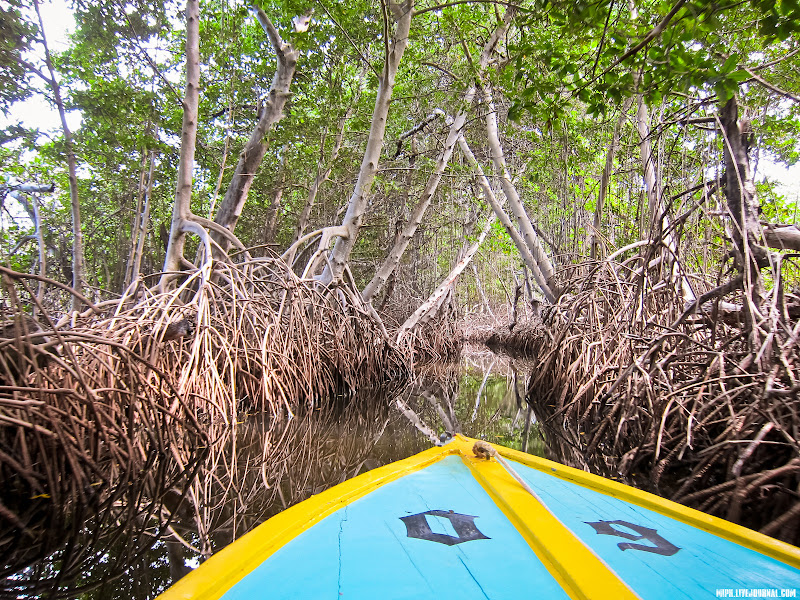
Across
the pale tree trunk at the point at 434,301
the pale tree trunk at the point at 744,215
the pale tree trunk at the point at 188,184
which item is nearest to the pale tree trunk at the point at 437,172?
the pale tree trunk at the point at 434,301

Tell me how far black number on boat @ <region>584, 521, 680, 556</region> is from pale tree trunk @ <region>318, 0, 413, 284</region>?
162 inches

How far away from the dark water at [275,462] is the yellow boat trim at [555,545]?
2.87 ft

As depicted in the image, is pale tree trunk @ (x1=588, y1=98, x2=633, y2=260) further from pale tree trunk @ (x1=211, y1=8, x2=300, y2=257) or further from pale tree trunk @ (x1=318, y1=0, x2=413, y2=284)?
pale tree trunk @ (x1=211, y1=8, x2=300, y2=257)

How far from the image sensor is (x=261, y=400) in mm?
3752

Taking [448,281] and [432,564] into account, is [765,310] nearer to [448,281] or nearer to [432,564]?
[432,564]

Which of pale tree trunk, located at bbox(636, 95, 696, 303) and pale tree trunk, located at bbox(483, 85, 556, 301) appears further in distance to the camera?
pale tree trunk, located at bbox(483, 85, 556, 301)

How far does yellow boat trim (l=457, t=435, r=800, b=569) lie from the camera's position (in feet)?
3.65

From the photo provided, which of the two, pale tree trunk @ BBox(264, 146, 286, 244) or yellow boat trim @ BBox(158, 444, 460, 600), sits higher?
pale tree trunk @ BBox(264, 146, 286, 244)

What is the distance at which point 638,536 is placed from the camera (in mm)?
1221

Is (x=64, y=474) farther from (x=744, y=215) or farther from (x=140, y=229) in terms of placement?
(x=140, y=229)

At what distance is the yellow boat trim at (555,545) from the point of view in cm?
94

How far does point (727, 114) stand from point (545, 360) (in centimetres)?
276

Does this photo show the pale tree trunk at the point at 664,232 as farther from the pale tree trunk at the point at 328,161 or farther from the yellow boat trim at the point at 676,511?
the pale tree trunk at the point at 328,161

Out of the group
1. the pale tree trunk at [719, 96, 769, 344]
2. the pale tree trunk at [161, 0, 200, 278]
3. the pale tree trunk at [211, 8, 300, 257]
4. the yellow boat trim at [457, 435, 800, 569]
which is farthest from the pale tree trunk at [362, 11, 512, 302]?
the yellow boat trim at [457, 435, 800, 569]
